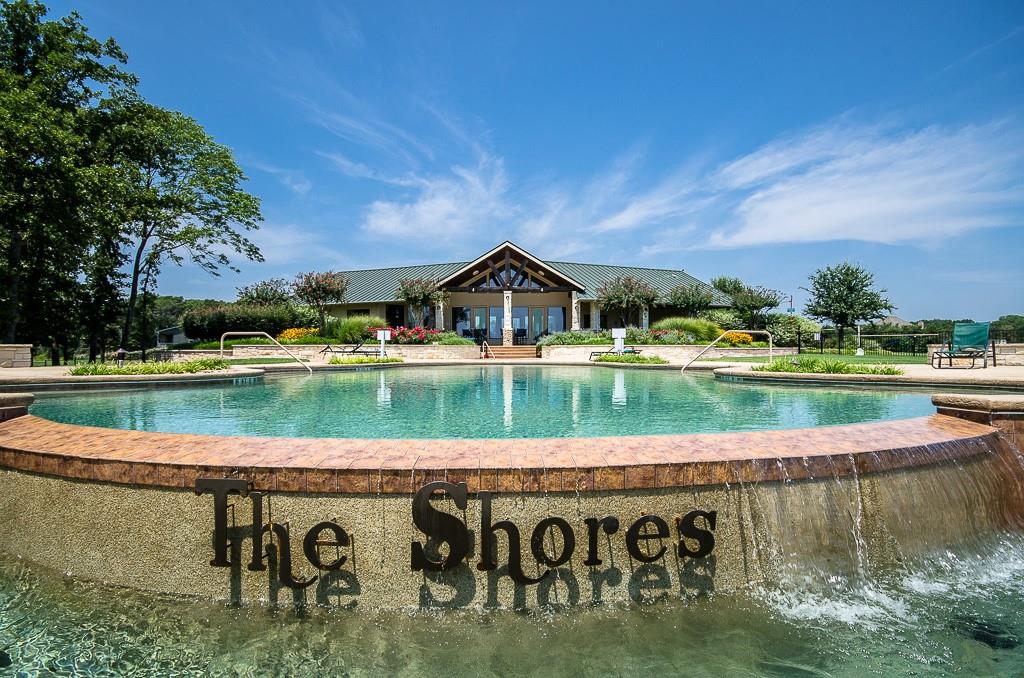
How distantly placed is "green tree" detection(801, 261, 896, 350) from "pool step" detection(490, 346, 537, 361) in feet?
60.6

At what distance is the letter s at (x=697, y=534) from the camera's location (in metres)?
3.46

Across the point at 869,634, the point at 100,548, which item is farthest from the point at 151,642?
the point at 869,634

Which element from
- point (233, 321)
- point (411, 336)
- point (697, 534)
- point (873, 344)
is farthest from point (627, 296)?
point (697, 534)

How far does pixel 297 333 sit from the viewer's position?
30891mm

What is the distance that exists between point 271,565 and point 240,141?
115 ft

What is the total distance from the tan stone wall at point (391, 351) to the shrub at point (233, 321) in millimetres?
3949

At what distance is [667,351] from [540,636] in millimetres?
25413

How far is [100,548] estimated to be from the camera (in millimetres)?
3607

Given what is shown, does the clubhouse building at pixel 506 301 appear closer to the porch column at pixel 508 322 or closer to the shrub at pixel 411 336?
the porch column at pixel 508 322

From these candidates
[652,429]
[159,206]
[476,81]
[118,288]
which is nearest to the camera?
[652,429]

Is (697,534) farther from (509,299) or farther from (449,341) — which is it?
(509,299)

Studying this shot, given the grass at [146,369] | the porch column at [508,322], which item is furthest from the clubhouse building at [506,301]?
the grass at [146,369]

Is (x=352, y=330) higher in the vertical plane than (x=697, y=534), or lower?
higher

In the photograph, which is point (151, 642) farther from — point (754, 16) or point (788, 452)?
point (754, 16)
